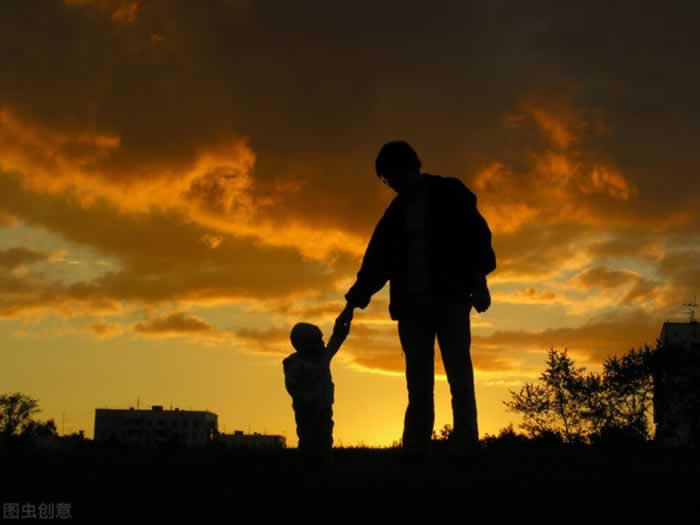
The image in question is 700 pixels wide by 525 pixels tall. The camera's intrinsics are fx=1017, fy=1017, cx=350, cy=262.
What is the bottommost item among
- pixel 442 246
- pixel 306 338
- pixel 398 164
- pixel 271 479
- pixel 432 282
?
pixel 271 479

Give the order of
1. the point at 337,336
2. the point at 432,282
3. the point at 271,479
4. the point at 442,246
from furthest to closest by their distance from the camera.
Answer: the point at 337,336
the point at 442,246
the point at 432,282
the point at 271,479

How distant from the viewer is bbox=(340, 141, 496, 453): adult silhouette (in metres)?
9.80

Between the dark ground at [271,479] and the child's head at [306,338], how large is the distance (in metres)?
1.07

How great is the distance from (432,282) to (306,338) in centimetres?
135

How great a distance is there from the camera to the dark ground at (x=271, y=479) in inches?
247

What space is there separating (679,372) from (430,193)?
34167mm

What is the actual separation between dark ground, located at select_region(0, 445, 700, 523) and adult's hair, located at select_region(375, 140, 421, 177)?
2786 mm

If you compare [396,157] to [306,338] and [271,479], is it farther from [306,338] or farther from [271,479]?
[271,479]

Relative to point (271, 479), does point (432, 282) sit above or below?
above

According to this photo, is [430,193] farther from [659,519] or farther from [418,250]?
[659,519]

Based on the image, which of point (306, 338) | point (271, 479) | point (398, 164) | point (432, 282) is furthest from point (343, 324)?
point (271, 479)

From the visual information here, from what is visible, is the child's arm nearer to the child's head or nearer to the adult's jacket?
the child's head

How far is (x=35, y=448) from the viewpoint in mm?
11336

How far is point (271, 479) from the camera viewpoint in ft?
24.4
